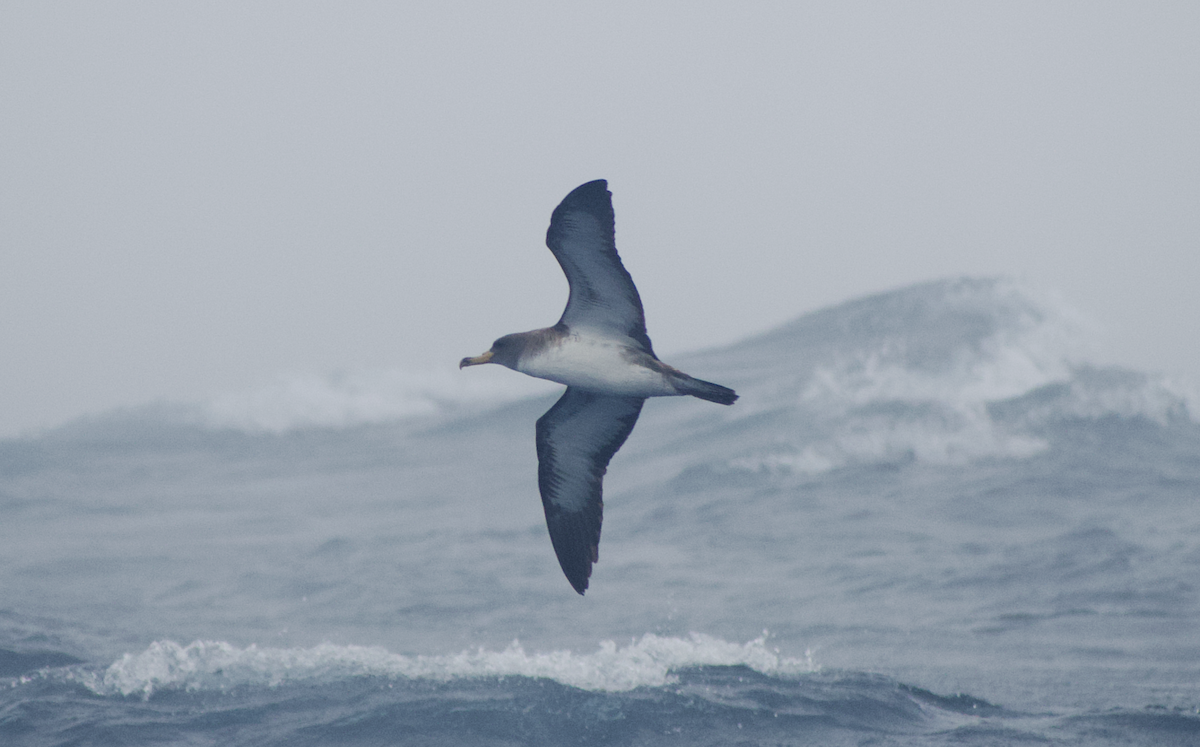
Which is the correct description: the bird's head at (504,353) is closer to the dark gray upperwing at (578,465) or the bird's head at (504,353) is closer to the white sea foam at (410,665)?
the dark gray upperwing at (578,465)

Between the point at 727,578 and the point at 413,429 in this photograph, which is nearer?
the point at 727,578

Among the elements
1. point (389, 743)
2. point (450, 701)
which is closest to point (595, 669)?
point (450, 701)

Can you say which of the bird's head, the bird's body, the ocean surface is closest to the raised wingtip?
the bird's body

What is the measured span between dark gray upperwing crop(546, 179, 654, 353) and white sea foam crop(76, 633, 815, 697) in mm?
4421

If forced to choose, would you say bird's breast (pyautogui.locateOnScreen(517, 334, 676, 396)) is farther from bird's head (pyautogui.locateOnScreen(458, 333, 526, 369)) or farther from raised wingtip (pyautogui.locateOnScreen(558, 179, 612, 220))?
raised wingtip (pyautogui.locateOnScreen(558, 179, 612, 220))

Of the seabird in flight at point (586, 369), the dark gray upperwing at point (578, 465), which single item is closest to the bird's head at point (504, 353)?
the seabird in flight at point (586, 369)

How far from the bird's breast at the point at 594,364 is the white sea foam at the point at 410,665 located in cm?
413

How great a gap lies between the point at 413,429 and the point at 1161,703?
26403 millimetres

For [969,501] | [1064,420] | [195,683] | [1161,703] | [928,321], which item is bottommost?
[1161,703]

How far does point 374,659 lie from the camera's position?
12195 millimetres

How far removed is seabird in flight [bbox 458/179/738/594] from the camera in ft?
24.1

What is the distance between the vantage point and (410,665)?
39.0ft

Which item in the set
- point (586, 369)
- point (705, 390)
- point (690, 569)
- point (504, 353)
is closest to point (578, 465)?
point (586, 369)

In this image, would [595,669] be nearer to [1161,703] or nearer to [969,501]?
[1161,703]
